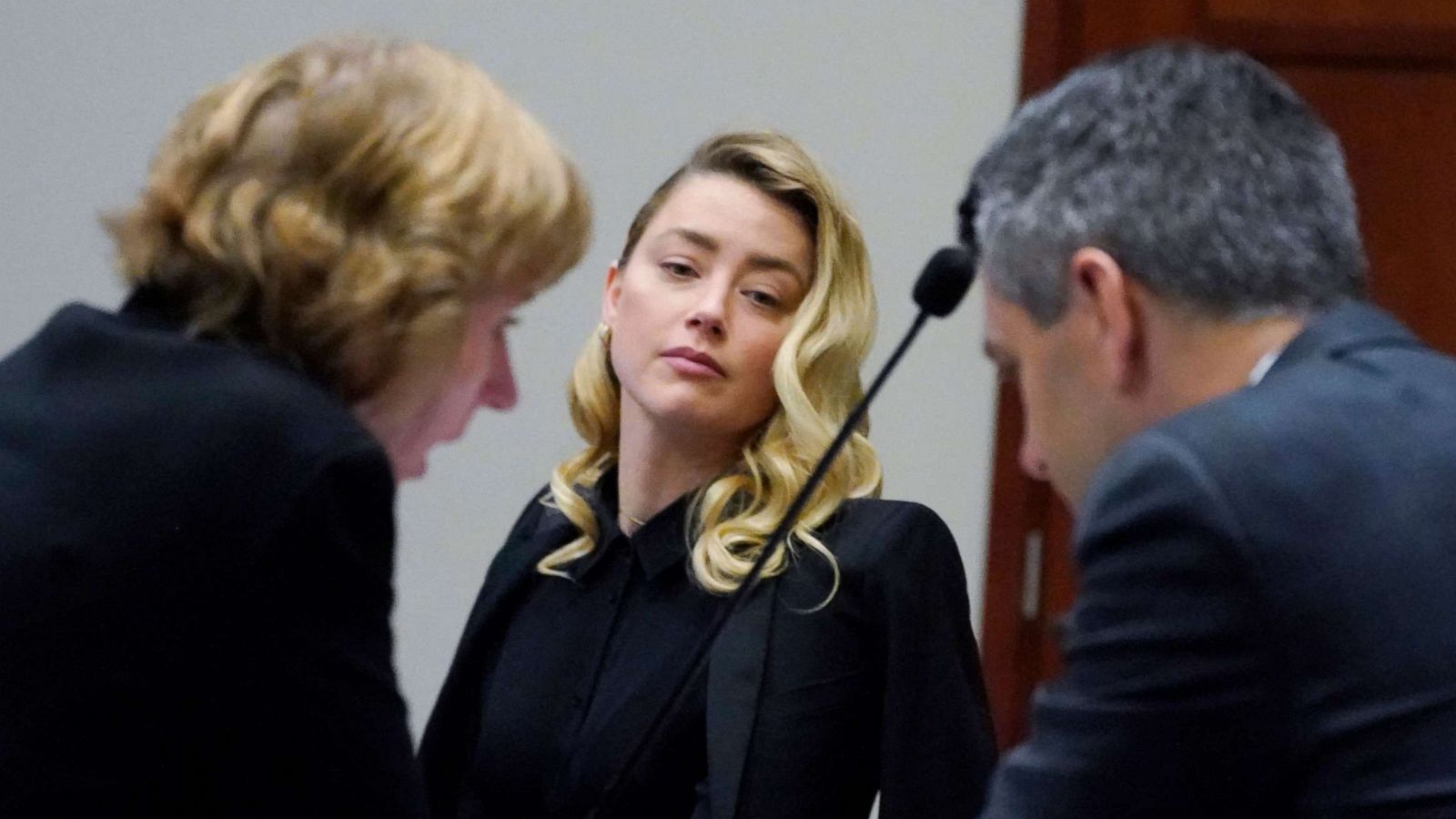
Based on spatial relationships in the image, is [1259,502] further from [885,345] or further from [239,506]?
[885,345]

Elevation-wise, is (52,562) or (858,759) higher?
(52,562)

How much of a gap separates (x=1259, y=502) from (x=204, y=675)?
0.53 m

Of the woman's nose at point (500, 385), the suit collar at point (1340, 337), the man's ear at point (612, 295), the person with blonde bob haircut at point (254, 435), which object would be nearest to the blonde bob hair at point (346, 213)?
the person with blonde bob haircut at point (254, 435)

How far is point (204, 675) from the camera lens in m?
0.96

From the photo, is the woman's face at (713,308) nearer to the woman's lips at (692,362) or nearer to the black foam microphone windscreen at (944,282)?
the woman's lips at (692,362)

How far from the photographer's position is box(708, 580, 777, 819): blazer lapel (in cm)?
157

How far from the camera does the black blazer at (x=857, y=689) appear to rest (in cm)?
158

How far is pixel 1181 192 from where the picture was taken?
3.45ft

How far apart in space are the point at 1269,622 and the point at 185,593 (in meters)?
0.53

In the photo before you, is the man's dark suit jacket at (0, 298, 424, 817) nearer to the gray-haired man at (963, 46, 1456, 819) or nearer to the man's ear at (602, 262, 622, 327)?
the gray-haired man at (963, 46, 1456, 819)

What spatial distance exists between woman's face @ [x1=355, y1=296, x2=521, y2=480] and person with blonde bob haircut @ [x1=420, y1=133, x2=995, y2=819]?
53 centimetres

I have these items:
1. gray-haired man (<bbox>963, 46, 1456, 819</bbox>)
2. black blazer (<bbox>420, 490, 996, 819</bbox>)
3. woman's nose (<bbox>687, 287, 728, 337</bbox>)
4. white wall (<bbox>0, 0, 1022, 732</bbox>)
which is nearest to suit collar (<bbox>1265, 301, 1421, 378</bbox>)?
gray-haired man (<bbox>963, 46, 1456, 819</bbox>)

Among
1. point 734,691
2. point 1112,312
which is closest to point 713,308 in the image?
point 734,691

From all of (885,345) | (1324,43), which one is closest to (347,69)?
(885,345)
